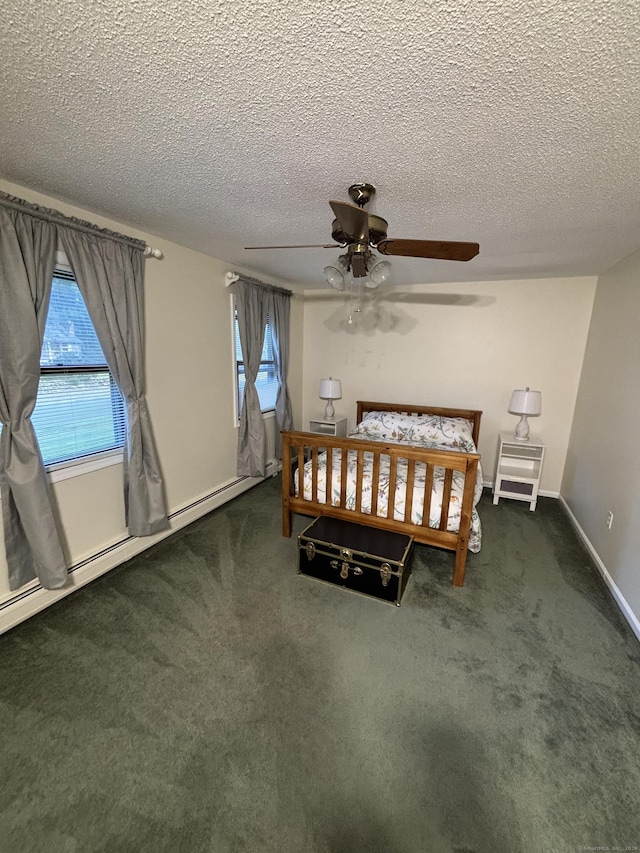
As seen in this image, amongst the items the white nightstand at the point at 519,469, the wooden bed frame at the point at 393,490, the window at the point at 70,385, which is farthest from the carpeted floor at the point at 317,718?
the white nightstand at the point at 519,469

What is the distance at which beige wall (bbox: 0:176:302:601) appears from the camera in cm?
223

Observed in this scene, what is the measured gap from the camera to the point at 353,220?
4.66ft

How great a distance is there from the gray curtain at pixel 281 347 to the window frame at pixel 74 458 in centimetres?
186

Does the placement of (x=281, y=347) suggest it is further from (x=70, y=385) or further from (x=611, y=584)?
(x=611, y=584)

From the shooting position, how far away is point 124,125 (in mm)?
1251

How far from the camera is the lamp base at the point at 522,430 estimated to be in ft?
11.4

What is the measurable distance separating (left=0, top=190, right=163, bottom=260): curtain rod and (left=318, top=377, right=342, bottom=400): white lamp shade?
7.28 feet

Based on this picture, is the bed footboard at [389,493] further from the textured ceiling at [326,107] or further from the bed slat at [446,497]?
the textured ceiling at [326,107]

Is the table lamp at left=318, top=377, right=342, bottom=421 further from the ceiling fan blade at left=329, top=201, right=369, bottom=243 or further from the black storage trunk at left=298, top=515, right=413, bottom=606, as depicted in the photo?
the ceiling fan blade at left=329, top=201, right=369, bottom=243

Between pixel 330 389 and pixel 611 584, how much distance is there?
2.94 m

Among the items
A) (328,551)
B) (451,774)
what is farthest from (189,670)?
(451,774)

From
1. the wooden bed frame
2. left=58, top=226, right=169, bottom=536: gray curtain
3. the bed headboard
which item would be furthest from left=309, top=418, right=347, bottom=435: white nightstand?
left=58, top=226, right=169, bottom=536: gray curtain

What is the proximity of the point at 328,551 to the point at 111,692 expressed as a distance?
1.27 m

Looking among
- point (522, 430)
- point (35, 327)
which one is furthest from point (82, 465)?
point (522, 430)
